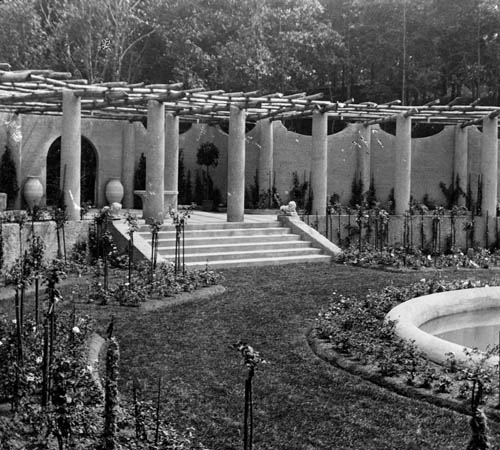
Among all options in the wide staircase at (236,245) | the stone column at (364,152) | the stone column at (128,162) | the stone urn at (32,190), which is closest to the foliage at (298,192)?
the stone column at (364,152)

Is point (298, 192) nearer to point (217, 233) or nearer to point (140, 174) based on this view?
→ point (140, 174)

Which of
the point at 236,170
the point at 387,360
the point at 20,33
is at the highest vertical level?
the point at 20,33

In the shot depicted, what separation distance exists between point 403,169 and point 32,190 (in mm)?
9723

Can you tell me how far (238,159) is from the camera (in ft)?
54.7

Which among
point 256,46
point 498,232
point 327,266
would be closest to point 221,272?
point 327,266

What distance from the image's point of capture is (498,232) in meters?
19.3

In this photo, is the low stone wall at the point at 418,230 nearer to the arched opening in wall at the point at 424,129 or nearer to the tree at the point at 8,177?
the tree at the point at 8,177

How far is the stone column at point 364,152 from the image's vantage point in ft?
72.9

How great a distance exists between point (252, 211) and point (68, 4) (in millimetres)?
13224

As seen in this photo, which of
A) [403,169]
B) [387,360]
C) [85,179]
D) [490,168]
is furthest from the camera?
[85,179]

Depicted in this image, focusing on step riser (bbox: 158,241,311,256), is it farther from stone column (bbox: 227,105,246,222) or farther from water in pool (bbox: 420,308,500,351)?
water in pool (bbox: 420,308,500,351)

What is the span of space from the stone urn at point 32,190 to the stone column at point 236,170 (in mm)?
5870

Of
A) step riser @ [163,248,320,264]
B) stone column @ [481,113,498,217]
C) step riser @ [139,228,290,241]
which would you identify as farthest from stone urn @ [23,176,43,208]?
stone column @ [481,113,498,217]

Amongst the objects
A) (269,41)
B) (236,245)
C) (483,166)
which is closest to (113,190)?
(236,245)
